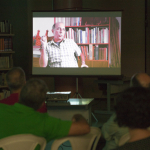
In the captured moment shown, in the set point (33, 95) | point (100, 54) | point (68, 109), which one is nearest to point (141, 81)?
point (33, 95)

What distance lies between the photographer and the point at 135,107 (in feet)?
3.40

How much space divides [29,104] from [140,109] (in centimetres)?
70

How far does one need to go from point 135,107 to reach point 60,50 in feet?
11.1

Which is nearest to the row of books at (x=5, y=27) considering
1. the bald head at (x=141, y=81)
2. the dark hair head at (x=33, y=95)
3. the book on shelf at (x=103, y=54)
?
the book on shelf at (x=103, y=54)

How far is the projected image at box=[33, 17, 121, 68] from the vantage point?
4.34 m

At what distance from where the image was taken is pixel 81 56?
436 centimetres

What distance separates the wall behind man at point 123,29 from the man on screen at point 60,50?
6.20 ft

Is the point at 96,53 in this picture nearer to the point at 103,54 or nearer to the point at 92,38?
the point at 103,54

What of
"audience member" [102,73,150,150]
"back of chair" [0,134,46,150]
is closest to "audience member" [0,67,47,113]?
"audience member" [102,73,150,150]

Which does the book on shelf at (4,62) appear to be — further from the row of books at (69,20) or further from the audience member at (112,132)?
the audience member at (112,132)

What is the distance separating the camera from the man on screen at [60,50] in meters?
4.32

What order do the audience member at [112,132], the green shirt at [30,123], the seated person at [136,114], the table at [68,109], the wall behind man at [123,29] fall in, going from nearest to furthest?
the seated person at [136,114] → the green shirt at [30,123] → the audience member at [112,132] → the table at [68,109] → the wall behind man at [123,29]

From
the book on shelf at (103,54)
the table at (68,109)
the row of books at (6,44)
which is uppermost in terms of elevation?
the row of books at (6,44)

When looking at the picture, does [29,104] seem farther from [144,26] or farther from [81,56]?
[144,26]
